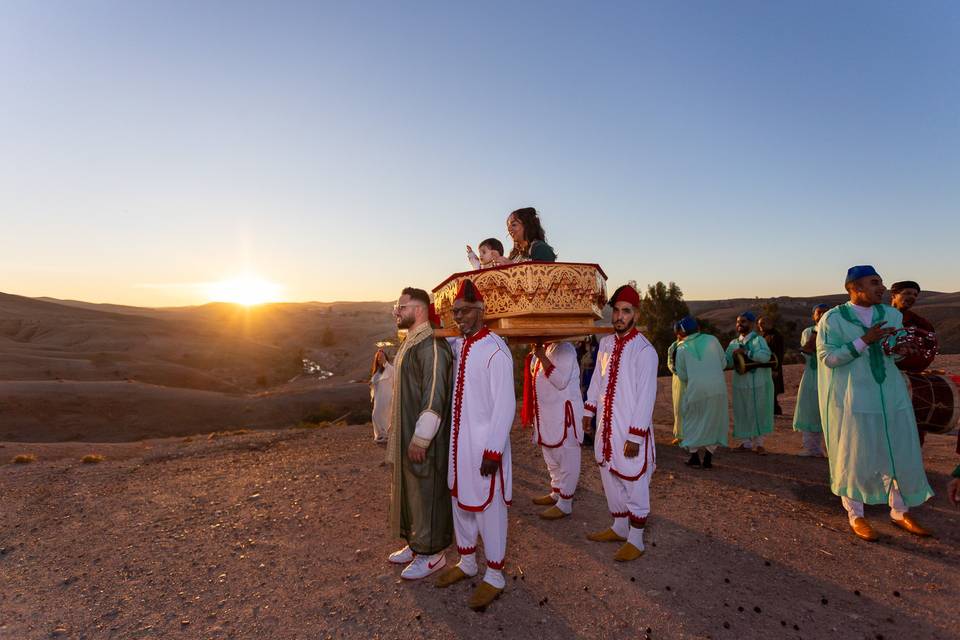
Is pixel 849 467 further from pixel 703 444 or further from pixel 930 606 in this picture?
pixel 703 444

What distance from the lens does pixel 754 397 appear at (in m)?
9.52

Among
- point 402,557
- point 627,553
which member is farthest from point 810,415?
point 402,557

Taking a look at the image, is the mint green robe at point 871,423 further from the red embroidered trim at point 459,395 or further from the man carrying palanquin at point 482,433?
the red embroidered trim at point 459,395

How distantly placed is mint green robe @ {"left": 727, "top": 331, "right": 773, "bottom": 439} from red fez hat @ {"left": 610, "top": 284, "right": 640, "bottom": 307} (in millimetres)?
5581

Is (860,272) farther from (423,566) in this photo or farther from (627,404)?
(423,566)

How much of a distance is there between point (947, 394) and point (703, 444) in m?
3.34

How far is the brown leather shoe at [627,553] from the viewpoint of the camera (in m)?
4.82

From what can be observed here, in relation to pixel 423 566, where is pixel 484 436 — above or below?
above

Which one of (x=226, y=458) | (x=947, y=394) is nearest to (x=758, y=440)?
(x=947, y=394)

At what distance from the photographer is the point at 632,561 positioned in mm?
4879

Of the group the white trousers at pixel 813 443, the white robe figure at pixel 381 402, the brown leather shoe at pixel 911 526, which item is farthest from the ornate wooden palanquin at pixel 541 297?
the white trousers at pixel 813 443

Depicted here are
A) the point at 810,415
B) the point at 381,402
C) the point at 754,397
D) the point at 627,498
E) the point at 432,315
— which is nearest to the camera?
the point at 432,315

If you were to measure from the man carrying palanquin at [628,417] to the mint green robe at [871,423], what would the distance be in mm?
2126

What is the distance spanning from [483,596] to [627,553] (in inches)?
60.6
